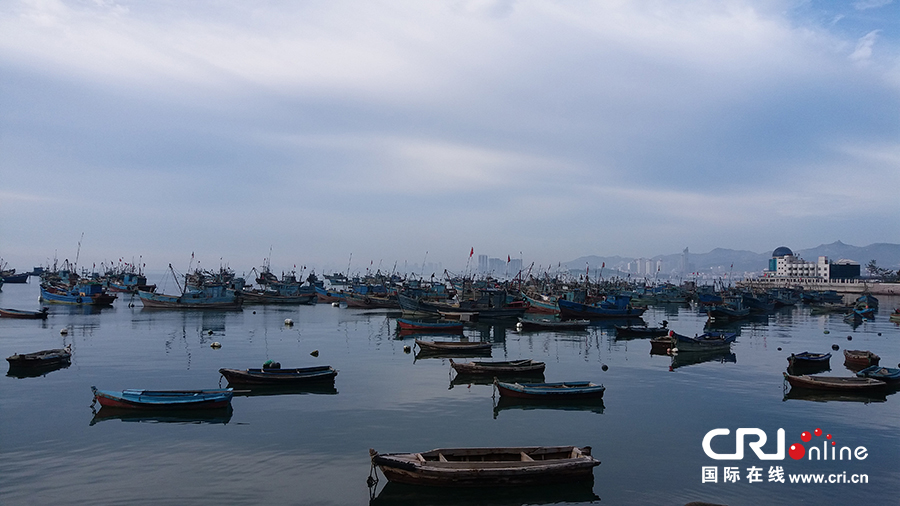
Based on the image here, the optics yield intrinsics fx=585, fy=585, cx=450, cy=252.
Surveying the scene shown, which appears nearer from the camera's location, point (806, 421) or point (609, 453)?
point (609, 453)

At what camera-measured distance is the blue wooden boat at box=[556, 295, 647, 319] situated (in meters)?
66.3

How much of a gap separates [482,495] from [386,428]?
6.49 metres

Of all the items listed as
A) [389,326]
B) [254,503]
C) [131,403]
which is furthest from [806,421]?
[389,326]

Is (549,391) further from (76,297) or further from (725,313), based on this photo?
(76,297)

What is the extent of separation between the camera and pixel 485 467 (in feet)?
50.7

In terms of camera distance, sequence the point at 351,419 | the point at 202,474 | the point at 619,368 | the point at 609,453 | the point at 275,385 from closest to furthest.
Result: 1. the point at 202,474
2. the point at 609,453
3. the point at 351,419
4. the point at 275,385
5. the point at 619,368

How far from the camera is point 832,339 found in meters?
51.0

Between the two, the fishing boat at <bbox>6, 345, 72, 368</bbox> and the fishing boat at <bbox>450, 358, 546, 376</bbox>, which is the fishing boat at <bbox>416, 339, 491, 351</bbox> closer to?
the fishing boat at <bbox>450, 358, 546, 376</bbox>

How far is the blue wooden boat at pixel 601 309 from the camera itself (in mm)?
66312

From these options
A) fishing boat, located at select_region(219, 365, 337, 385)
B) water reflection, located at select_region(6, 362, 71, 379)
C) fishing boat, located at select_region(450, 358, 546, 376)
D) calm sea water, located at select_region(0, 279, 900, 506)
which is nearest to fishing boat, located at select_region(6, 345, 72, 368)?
water reflection, located at select_region(6, 362, 71, 379)

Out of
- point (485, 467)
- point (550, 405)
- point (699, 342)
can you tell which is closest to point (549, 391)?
point (550, 405)

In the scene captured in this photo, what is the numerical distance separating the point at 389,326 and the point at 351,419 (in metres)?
35.5

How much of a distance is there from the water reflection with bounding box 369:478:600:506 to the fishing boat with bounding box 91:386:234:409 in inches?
399

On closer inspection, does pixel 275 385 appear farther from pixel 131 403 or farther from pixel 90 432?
pixel 90 432
